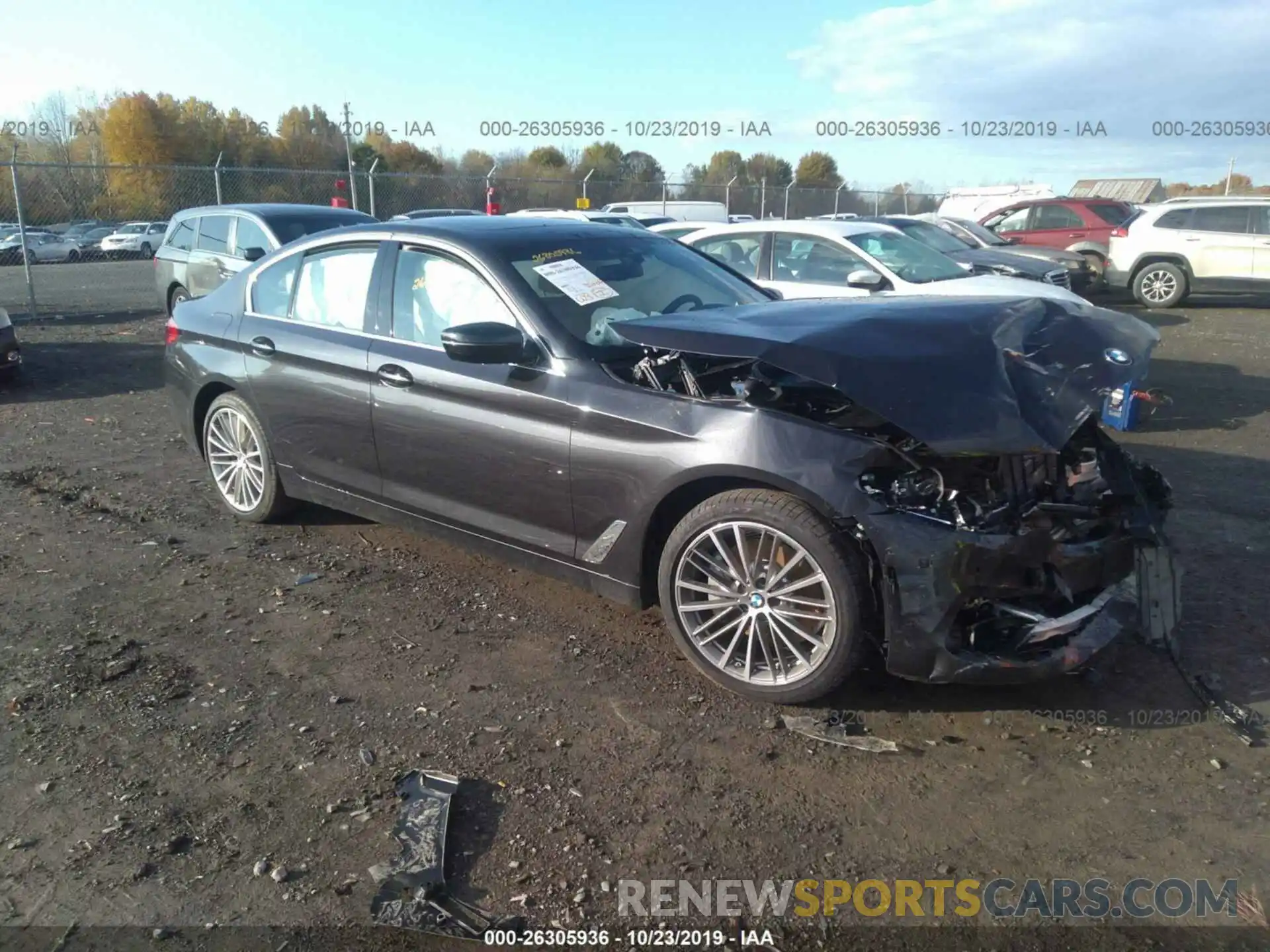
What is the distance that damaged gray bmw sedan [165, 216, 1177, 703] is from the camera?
3270mm

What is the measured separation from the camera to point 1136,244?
618 inches

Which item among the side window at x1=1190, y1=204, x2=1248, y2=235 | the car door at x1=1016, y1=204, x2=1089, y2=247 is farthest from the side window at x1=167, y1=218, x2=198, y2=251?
the side window at x1=1190, y1=204, x2=1248, y2=235

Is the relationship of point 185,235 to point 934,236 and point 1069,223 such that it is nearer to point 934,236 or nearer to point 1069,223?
point 934,236

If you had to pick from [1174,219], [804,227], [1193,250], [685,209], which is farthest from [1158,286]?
[685,209]

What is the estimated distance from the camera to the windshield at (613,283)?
415cm

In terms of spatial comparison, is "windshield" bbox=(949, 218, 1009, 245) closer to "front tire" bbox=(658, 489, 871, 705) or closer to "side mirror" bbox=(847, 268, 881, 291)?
"side mirror" bbox=(847, 268, 881, 291)

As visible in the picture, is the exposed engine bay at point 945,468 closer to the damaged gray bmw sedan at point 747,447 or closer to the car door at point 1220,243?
the damaged gray bmw sedan at point 747,447

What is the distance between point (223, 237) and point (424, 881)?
32.4 ft

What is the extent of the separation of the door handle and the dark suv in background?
20.3ft

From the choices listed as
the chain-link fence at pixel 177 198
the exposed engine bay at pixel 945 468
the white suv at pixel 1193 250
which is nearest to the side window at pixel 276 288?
the exposed engine bay at pixel 945 468

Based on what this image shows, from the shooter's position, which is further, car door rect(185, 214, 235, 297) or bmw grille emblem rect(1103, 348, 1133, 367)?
car door rect(185, 214, 235, 297)

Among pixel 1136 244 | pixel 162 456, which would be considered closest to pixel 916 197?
pixel 1136 244

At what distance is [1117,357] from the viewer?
12.8ft

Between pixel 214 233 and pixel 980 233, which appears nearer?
pixel 214 233
